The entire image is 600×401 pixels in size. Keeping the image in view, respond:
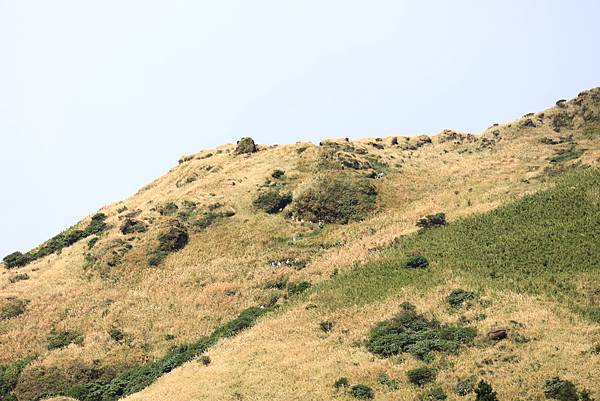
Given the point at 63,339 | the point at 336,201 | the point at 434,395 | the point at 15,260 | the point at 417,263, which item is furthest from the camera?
the point at 15,260

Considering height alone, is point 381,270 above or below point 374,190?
below

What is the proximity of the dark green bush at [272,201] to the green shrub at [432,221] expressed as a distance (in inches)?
959

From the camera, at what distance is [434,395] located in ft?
111

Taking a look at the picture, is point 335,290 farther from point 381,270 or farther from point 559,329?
point 559,329

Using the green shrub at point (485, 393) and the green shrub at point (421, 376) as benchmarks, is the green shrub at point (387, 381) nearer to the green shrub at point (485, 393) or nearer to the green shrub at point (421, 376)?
the green shrub at point (421, 376)

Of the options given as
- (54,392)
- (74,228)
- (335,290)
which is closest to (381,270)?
(335,290)

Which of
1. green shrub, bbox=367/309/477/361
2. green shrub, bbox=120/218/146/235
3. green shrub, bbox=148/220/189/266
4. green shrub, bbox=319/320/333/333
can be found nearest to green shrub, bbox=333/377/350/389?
green shrub, bbox=367/309/477/361

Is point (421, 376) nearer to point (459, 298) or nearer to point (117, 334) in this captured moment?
point (459, 298)

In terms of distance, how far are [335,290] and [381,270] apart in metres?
5.71

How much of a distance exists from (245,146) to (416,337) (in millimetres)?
78667

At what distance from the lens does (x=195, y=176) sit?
352 feet

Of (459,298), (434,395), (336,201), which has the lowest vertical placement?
(434,395)

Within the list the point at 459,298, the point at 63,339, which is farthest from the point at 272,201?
the point at 459,298

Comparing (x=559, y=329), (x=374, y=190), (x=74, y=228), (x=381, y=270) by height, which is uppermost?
(x=74, y=228)
